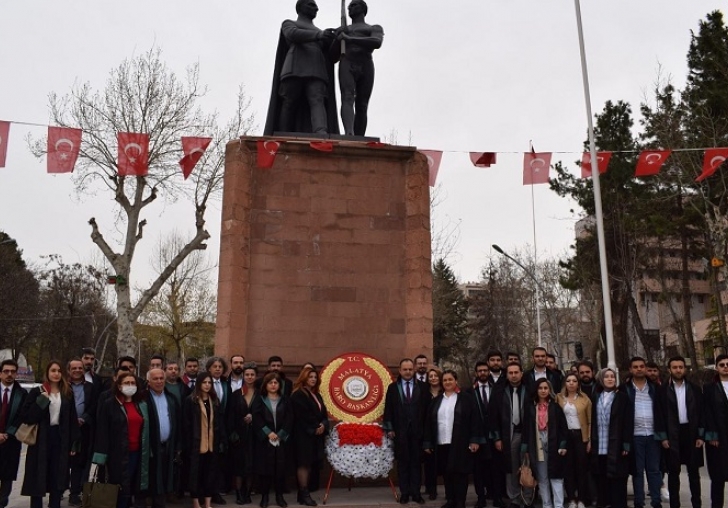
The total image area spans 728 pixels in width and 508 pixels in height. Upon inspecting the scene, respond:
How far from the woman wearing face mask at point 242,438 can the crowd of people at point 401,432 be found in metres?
0.02

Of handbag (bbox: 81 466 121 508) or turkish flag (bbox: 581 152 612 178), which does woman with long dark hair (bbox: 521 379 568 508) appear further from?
turkish flag (bbox: 581 152 612 178)

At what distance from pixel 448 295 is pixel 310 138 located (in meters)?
32.7

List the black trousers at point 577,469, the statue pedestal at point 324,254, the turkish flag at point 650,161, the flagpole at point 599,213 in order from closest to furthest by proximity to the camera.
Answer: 1. the black trousers at point 577,469
2. the statue pedestal at point 324,254
3. the turkish flag at point 650,161
4. the flagpole at point 599,213

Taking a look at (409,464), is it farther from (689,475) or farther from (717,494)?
(717,494)

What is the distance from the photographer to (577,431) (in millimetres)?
8570

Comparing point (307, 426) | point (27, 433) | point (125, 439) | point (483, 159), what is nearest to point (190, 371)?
point (307, 426)

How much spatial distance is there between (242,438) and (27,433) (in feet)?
8.20

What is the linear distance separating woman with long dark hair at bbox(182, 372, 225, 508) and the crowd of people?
2cm

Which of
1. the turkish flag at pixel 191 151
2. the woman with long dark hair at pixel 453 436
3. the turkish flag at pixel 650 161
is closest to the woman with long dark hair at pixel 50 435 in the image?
the woman with long dark hair at pixel 453 436

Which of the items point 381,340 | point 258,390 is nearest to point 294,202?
point 381,340

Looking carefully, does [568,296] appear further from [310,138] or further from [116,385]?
[116,385]

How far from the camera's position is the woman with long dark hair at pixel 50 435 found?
773 cm

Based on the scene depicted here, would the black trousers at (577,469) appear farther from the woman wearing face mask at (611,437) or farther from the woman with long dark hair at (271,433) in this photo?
the woman with long dark hair at (271,433)

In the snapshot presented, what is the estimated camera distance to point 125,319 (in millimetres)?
24641
